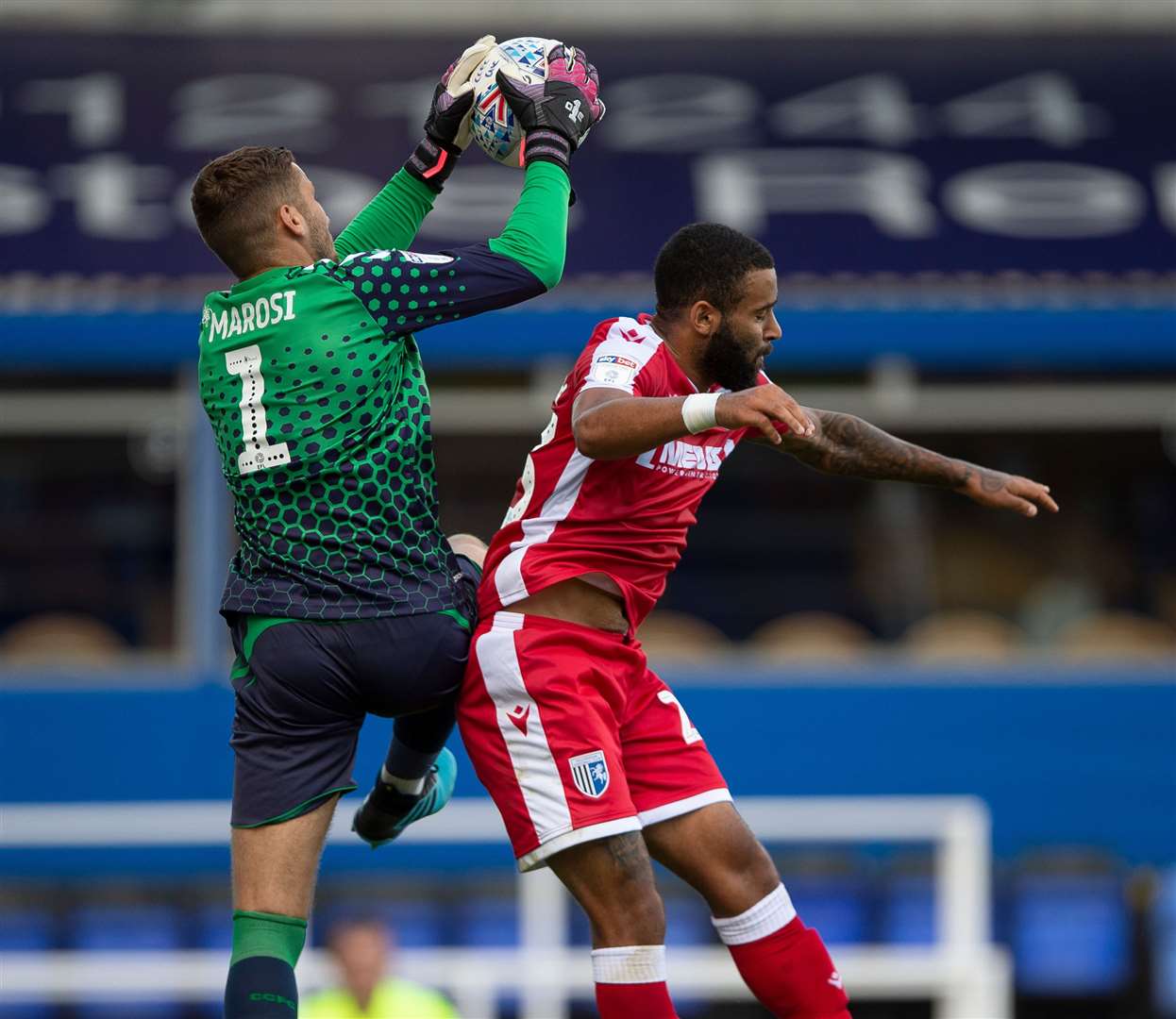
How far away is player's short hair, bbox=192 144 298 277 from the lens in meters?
4.76

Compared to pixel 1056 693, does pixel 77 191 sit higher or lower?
higher

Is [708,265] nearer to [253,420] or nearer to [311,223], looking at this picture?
[311,223]

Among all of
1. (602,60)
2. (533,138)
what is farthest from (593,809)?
(602,60)

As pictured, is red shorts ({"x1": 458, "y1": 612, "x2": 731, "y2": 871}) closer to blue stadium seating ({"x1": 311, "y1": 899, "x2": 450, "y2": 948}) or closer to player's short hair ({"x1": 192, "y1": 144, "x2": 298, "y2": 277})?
player's short hair ({"x1": 192, "y1": 144, "x2": 298, "y2": 277})

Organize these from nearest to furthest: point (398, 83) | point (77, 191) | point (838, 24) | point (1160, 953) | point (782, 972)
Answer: point (782, 972) < point (1160, 953) < point (77, 191) < point (398, 83) < point (838, 24)

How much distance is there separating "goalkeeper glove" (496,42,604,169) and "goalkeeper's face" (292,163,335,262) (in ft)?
1.69

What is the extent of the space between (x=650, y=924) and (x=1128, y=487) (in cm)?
806

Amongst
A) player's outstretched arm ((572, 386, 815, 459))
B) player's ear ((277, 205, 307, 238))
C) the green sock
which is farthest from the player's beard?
the green sock

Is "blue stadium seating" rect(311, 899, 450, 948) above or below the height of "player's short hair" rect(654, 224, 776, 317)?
below

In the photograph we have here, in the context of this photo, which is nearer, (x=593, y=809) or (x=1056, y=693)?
(x=593, y=809)

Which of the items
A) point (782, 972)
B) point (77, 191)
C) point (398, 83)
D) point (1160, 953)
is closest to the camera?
point (782, 972)

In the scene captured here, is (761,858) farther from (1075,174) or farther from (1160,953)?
(1075,174)

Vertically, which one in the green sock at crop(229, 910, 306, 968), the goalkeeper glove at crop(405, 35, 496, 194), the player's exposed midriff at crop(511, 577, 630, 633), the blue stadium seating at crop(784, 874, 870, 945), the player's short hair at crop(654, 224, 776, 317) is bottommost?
the blue stadium seating at crop(784, 874, 870, 945)

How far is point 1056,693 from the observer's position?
10.8 meters
